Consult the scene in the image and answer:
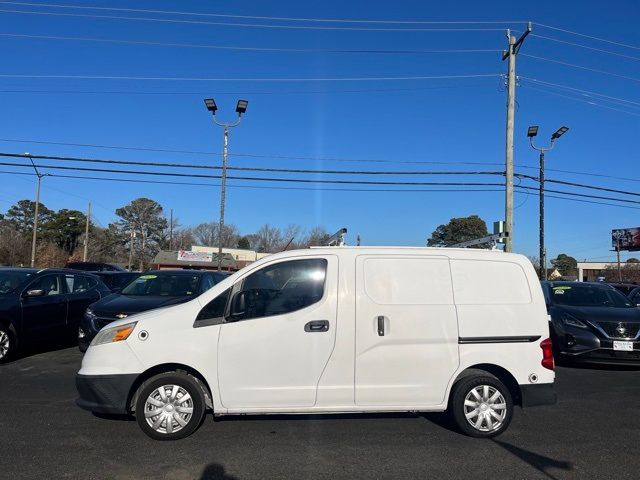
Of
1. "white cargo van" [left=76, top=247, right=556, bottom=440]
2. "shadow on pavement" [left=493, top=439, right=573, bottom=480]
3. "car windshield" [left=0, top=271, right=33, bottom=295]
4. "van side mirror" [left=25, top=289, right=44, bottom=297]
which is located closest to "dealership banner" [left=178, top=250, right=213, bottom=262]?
"car windshield" [left=0, top=271, right=33, bottom=295]

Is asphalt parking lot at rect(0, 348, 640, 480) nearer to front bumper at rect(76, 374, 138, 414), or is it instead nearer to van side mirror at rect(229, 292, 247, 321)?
front bumper at rect(76, 374, 138, 414)

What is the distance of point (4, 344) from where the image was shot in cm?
897

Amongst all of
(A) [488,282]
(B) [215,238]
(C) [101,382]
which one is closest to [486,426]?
(A) [488,282]

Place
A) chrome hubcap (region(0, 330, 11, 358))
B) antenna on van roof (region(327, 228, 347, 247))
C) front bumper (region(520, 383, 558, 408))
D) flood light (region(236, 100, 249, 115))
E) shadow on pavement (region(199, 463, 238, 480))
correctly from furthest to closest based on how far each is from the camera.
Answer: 1. flood light (region(236, 100, 249, 115))
2. chrome hubcap (region(0, 330, 11, 358))
3. antenna on van roof (region(327, 228, 347, 247))
4. front bumper (region(520, 383, 558, 408))
5. shadow on pavement (region(199, 463, 238, 480))

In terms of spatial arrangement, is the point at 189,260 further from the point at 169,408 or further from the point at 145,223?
the point at 169,408

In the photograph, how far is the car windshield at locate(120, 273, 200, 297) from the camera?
1002 cm

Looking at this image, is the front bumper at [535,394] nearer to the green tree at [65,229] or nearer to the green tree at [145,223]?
the green tree at [65,229]

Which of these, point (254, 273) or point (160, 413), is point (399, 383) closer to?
point (254, 273)

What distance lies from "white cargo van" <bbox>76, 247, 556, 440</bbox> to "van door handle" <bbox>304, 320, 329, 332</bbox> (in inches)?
0.4

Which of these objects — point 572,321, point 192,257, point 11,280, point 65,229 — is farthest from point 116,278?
point 65,229

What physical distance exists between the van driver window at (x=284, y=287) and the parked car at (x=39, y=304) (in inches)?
229

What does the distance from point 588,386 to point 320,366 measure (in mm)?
4976

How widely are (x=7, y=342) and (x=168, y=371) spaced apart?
212 inches

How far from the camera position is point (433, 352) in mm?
5387
